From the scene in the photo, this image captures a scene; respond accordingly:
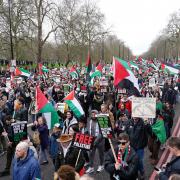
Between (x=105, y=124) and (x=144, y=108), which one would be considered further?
(x=144, y=108)

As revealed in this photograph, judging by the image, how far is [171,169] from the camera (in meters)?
4.19

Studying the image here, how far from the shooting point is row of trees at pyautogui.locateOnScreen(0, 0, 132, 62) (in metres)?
31.9

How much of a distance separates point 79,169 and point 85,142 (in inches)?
18.0

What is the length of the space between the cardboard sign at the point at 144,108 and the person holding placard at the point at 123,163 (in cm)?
209

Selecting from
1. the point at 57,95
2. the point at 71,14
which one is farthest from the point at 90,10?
the point at 57,95

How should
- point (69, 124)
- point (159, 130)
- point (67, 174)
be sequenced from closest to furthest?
point (67, 174) < point (69, 124) < point (159, 130)

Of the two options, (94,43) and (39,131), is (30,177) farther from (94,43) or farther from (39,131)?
(94,43)

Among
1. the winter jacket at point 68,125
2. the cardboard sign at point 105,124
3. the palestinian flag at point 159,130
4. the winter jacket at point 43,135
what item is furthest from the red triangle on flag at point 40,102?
the palestinian flag at point 159,130

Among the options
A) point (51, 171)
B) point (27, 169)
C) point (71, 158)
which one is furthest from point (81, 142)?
point (51, 171)

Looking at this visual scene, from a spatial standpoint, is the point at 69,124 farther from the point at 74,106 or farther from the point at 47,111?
the point at 74,106

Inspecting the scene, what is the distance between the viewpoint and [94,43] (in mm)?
53625

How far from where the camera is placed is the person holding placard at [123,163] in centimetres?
480

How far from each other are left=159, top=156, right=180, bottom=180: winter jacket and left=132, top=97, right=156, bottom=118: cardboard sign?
2744 millimetres

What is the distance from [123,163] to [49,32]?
3092 cm
